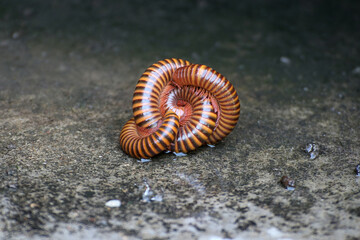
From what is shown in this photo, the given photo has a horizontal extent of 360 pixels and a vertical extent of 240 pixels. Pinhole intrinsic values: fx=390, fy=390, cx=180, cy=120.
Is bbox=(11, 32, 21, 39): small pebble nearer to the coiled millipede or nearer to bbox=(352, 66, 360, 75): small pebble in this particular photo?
the coiled millipede

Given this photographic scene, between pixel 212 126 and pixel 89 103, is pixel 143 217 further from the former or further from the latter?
pixel 89 103

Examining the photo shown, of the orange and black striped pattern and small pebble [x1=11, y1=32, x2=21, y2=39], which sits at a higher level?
small pebble [x1=11, y1=32, x2=21, y2=39]

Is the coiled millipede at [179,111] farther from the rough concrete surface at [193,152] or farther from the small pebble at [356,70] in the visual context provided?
the small pebble at [356,70]

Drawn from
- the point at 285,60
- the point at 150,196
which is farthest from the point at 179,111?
the point at 285,60

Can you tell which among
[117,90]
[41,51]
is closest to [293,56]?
[117,90]

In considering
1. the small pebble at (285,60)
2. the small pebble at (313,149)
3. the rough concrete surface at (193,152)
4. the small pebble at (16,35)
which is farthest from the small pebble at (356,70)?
the small pebble at (16,35)

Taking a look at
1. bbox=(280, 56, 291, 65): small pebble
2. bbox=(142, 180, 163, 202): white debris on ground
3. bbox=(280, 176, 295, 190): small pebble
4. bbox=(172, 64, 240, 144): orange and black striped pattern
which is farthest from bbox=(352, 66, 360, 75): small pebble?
bbox=(142, 180, 163, 202): white debris on ground

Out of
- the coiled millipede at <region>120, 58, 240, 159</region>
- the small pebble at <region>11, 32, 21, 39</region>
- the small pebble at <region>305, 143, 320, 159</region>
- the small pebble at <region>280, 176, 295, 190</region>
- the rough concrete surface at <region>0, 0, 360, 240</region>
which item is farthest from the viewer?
the small pebble at <region>11, 32, 21, 39</region>
